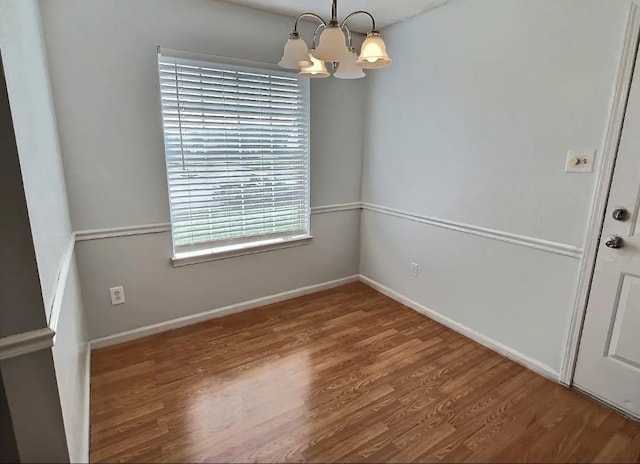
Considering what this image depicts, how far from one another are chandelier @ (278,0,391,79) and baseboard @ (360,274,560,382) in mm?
1957

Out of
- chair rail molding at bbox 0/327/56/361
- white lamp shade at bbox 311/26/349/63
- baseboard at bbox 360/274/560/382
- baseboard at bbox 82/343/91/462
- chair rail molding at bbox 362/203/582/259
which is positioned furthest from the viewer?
baseboard at bbox 360/274/560/382

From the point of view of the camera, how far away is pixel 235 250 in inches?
109

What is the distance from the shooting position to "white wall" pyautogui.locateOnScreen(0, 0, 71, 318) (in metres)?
1.03

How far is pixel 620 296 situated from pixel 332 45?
1911 millimetres

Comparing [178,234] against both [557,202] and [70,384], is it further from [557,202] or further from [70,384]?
[557,202]

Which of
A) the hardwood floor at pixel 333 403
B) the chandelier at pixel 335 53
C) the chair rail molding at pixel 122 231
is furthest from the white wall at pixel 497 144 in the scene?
the chair rail molding at pixel 122 231

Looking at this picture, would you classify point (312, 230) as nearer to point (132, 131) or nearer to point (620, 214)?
point (132, 131)

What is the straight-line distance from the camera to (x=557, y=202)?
6.43 feet

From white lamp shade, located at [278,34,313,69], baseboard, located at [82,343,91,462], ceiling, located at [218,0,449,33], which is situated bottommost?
baseboard, located at [82,343,91,462]

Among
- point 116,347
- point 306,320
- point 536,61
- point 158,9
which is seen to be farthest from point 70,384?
point 536,61

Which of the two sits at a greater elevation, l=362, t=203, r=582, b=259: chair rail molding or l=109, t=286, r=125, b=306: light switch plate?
l=362, t=203, r=582, b=259: chair rail molding

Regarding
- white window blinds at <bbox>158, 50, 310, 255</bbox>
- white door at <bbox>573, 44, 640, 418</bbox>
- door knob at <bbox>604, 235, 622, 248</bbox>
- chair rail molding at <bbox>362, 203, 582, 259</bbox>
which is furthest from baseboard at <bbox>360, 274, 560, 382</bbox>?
white window blinds at <bbox>158, 50, 310, 255</bbox>

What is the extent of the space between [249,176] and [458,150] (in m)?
1.59

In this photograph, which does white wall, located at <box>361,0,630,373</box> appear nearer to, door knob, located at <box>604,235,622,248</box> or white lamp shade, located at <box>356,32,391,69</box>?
door knob, located at <box>604,235,622,248</box>
